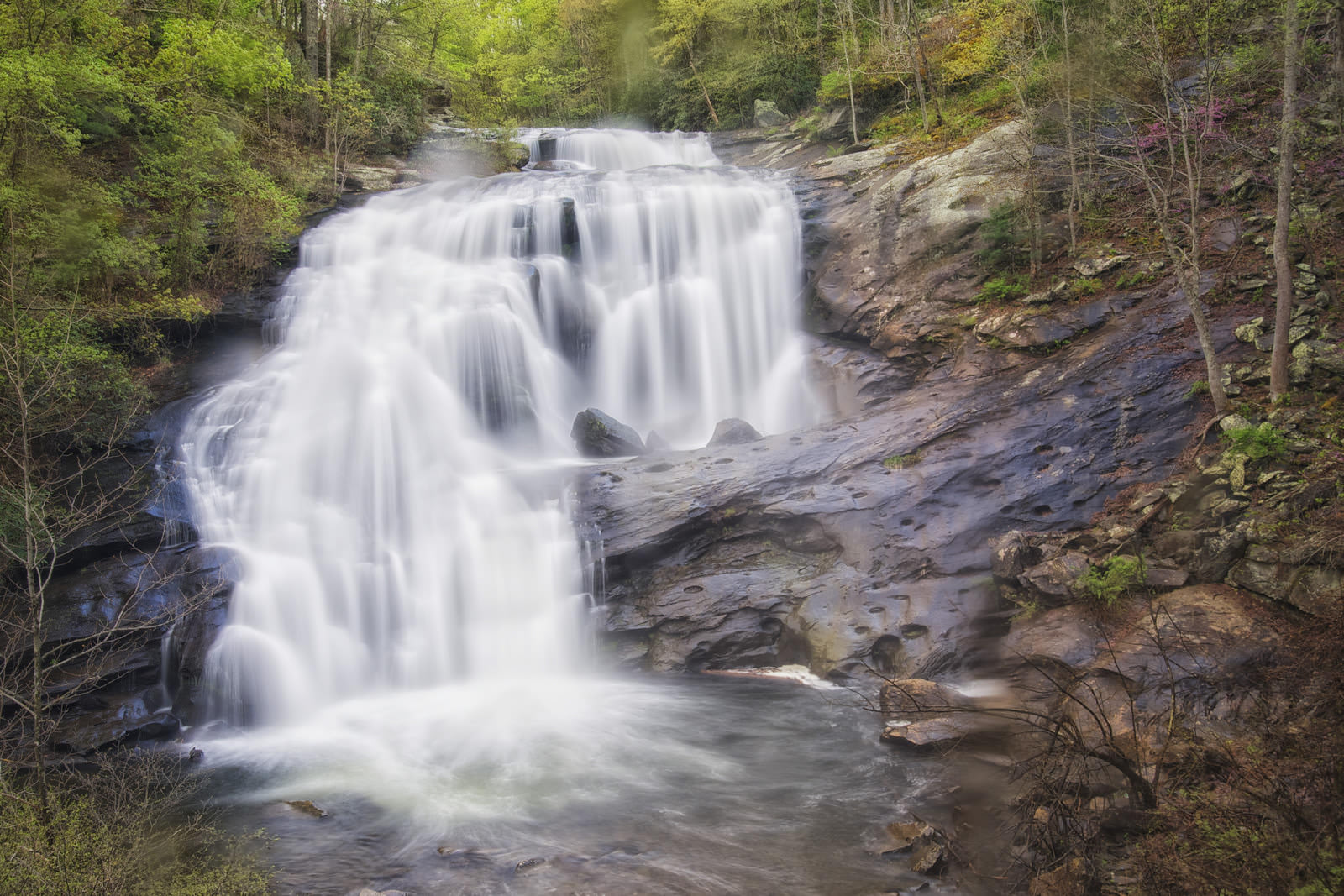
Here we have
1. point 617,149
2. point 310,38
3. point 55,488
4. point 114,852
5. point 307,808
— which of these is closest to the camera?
point 114,852

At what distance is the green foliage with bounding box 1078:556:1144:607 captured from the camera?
880 cm

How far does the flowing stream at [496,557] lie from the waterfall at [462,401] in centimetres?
6

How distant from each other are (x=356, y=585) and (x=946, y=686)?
373 inches

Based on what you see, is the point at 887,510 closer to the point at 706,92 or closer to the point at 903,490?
the point at 903,490

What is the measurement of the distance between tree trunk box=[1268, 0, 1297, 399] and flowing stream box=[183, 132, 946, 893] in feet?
23.6

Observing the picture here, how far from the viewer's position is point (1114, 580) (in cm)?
888

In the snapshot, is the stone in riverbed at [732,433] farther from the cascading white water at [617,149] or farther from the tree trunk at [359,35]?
the tree trunk at [359,35]

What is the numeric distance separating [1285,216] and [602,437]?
1153 cm

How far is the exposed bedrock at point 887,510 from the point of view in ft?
34.8

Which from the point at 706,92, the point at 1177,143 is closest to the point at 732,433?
the point at 1177,143

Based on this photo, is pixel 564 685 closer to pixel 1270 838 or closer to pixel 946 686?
pixel 946 686

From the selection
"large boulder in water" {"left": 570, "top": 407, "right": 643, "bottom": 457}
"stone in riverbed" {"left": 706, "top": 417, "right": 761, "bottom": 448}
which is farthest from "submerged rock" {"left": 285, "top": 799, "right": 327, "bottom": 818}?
"stone in riverbed" {"left": 706, "top": 417, "right": 761, "bottom": 448}

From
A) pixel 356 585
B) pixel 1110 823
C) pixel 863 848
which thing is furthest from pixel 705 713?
pixel 356 585

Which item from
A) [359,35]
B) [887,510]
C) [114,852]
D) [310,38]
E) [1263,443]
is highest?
[359,35]
